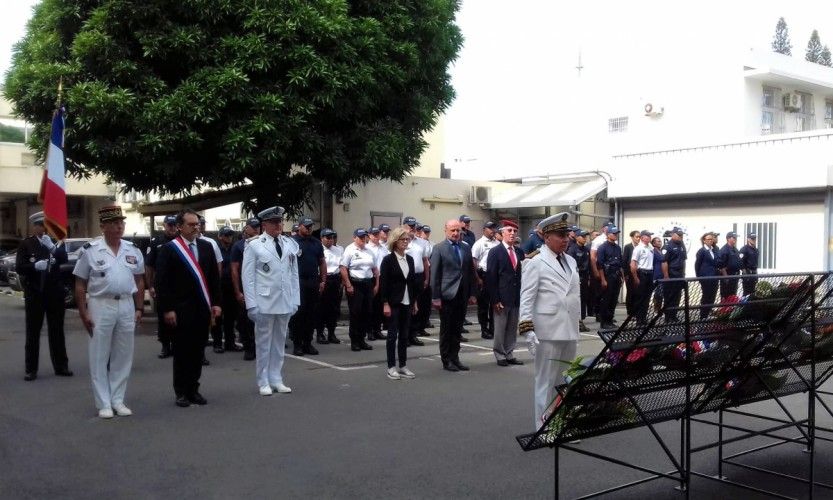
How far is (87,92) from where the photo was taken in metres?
16.4

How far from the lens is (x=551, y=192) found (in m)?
25.0

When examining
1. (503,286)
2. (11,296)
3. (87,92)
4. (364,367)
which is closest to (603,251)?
(503,286)

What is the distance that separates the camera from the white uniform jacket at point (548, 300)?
23.6ft

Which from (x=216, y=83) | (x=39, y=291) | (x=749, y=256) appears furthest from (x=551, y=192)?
(x=39, y=291)

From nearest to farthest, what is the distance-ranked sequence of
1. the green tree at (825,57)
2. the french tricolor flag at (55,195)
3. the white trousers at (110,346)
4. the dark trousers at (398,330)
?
the white trousers at (110,346) → the french tricolor flag at (55,195) → the dark trousers at (398,330) → the green tree at (825,57)

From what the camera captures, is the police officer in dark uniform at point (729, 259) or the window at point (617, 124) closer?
the police officer in dark uniform at point (729, 259)

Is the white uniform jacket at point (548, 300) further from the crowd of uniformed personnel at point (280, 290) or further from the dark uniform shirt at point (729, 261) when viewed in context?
the dark uniform shirt at point (729, 261)

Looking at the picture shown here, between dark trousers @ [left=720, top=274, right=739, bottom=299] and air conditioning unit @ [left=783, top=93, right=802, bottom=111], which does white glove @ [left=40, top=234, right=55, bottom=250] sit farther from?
air conditioning unit @ [left=783, top=93, right=802, bottom=111]

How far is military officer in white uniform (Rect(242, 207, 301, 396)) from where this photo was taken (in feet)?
Result: 30.3

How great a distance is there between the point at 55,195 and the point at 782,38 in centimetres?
7825

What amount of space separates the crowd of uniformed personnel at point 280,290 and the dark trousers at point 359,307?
0.06ft

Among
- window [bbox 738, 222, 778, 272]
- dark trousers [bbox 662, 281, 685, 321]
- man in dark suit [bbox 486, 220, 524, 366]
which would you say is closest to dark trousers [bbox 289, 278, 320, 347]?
man in dark suit [bbox 486, 220, 524, 366]

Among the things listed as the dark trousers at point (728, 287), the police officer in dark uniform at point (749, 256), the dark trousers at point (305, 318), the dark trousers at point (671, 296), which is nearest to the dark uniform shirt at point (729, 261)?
the police officer in dark uniform at point (749, 256)

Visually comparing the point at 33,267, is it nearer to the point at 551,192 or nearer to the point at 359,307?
the point at 359,307
